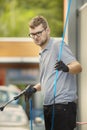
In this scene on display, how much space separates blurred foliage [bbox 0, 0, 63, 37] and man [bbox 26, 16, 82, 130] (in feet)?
37.8

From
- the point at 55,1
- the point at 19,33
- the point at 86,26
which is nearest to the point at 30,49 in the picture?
the point at 19,33

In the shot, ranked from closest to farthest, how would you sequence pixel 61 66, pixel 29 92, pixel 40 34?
pixel 61 66, pixel 40 34, pixel 29 92

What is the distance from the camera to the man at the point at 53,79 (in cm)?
373

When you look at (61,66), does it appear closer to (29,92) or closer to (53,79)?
(53,79)

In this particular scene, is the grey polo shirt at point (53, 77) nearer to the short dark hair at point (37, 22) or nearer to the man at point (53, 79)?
the man at point (53, 79)

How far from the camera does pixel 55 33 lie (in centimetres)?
1513

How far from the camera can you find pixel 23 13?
1639 cm

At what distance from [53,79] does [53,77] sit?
0.05 feet

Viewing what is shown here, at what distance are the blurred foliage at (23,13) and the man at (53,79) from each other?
1153 centimetres

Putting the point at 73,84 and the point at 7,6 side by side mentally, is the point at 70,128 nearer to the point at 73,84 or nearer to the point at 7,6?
the point at 73,84

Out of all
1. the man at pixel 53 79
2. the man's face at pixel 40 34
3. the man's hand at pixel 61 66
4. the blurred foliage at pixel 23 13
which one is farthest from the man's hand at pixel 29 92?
the blurred foliage at pixel 23 13

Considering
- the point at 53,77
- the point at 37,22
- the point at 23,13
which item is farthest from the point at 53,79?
the point at 23,13

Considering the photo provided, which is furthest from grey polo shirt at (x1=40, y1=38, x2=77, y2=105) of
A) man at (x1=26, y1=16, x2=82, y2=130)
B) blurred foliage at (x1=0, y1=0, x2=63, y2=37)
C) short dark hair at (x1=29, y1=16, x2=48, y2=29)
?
blurred foliage at (x1=0, y1=0, x2=63, y2=37)

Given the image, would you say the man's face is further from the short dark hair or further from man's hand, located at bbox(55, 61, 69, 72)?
man's hand, located at bbox(55, 61, 69, 72)
